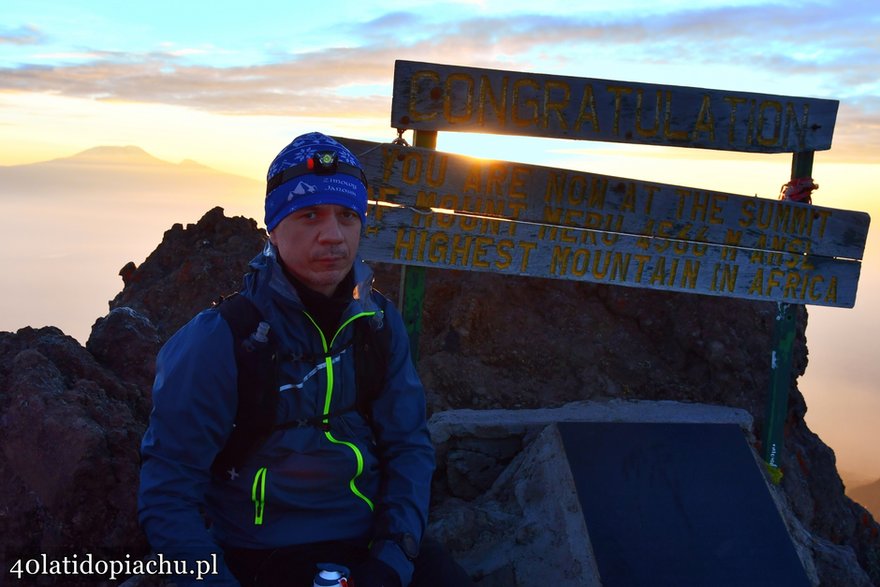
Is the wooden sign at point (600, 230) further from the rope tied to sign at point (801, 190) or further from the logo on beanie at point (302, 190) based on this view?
the logo on beanie at point (302, 190)

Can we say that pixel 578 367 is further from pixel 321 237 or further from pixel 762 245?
pixel 321 237

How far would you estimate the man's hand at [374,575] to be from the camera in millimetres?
3094

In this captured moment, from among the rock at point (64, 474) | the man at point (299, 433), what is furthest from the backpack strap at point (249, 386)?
the rock at point (64, 474)

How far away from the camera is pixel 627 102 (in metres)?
6.15

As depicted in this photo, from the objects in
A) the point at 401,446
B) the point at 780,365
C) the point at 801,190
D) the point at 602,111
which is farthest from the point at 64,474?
the point at 801,190

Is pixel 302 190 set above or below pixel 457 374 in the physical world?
A: above

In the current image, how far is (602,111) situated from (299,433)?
152 inches

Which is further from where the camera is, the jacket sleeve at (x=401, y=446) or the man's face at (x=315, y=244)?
the jacket sleeve at (x=401, y=446)

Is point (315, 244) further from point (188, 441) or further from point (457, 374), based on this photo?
point (457, 374)

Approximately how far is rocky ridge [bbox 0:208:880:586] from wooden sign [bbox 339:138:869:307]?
1.30m

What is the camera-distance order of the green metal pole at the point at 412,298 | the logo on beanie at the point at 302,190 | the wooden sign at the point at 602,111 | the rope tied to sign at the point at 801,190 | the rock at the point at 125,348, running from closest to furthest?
the logo on beanie at the point at 302,190, the rock at the point at 125,348, the wooden sign at the point at 602,111, the green metal pole at the point at 412,298, the rope tied to sign at the point at 801,190

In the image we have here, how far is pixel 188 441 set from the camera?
303cm

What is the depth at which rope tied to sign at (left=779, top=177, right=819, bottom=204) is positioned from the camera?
265 inches

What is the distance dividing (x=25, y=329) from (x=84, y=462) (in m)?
1.42
